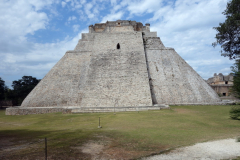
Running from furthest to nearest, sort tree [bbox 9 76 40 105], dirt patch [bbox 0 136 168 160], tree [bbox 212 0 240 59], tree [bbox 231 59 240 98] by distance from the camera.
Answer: tree [bbox 9 76 40 105]
tree [bbox 212 0 240 59]
tree [bbox 231 59 240 98]
dirt patch [bbox 0 136 168 160]

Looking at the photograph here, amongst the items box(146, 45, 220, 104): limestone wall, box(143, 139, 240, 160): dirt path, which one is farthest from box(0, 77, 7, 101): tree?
box(143, 139, 240, 160): dirt path

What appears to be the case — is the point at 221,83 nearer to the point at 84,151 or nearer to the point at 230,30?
the point at 230,30

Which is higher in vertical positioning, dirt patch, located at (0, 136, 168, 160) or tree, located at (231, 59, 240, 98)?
tree, located at (231, 59, 240, 98)

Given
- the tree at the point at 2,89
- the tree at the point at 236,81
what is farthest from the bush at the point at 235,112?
the tree at the point at 2,89

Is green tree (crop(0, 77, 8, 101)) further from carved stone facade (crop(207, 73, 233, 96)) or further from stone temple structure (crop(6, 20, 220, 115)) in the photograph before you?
carved stone facade (crop(207, 73, 233, 96))

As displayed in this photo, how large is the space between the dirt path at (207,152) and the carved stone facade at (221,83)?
80.2 ft

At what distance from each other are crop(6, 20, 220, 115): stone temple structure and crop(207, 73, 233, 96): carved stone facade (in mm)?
12644

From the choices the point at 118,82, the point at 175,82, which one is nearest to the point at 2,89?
the point at 118,82

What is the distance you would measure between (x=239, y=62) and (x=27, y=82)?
2492 cm

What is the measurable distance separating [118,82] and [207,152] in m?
10.4

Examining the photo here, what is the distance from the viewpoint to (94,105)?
1273 cm

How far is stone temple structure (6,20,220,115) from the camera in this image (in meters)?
13.0

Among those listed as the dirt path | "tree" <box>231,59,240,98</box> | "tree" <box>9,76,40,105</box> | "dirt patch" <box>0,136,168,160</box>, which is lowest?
the dirt path

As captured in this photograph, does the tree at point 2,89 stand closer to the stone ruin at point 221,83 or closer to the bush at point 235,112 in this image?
the bush at point 235,112
